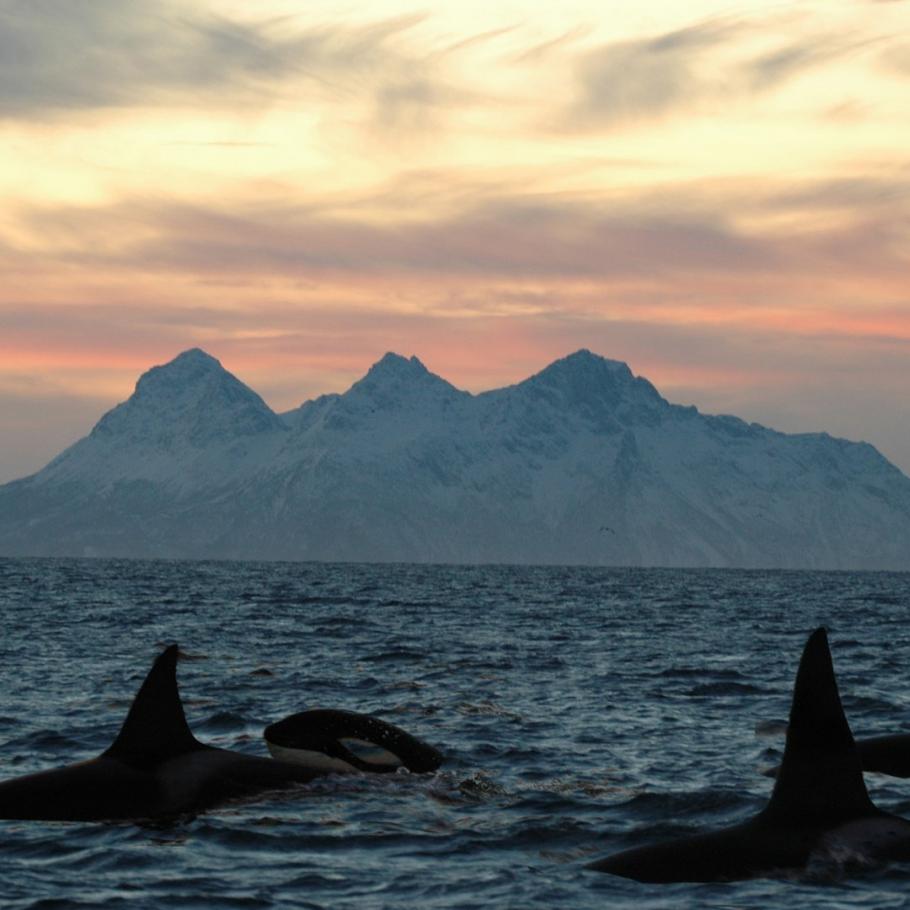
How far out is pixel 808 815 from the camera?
43.0ft

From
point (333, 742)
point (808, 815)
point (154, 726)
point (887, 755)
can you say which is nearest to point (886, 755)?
point (887, 755)

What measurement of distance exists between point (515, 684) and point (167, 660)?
53.4 feet

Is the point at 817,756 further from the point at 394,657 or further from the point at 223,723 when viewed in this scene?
the point at 394,657

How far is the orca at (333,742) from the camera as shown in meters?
18.1

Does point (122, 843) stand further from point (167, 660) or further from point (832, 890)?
point (832, 890)

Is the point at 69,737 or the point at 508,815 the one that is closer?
the point at 508,815

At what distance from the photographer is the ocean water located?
527 inches

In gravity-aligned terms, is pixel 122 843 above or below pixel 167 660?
below

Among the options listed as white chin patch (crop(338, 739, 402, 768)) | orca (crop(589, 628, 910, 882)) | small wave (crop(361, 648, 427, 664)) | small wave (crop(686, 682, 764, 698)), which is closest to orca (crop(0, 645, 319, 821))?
white chin patch (crop(338, 739, 402, 768))

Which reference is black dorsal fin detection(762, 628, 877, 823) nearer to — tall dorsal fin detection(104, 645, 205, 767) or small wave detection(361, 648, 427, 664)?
tall dorsal fin detection(104, 645, 205, 767)

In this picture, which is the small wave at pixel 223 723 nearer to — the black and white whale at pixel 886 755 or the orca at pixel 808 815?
the black and white whale at pixel 886 755

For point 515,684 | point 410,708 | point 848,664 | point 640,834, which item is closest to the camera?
point 640,834

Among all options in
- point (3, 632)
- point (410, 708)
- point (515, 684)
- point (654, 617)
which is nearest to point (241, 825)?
point (410, 708)

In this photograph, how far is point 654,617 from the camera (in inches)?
2685
